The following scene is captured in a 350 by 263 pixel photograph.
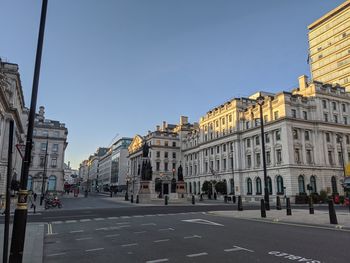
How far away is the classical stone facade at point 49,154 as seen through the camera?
81188 millimetres

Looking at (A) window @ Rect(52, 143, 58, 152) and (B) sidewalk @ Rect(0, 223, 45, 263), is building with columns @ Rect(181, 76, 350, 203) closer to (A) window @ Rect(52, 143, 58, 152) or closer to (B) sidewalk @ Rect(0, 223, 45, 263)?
(A) window @ Rect(52, 143, 58, 152)

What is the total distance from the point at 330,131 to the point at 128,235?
59.0 metres

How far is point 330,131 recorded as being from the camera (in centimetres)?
6034

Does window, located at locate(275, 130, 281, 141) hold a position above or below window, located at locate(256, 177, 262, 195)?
above

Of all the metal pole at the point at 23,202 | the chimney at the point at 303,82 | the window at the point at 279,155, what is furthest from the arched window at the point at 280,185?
the metal pole at the point at 23,202

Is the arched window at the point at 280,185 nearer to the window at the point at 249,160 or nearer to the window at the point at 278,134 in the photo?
the window at the point at 278,134

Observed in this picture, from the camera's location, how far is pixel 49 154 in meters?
84.2

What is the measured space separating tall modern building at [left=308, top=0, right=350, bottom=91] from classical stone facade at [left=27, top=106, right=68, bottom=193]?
79537 millimetres

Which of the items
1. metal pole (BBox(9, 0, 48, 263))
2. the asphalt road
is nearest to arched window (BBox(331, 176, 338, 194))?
the asphalt road

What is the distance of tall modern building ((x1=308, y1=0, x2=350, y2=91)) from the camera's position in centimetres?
7988

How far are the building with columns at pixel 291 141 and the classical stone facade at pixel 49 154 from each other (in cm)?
4728

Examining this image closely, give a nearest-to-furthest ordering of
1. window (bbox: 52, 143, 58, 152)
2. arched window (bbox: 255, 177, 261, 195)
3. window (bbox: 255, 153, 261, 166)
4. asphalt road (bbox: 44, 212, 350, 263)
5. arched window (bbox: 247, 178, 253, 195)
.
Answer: asphalt road (bbox: 44, 212, 350, 263) → arched window (bbox: 255, 177, 261, 195) → window (bbox: 255, 153, 261, 166) → arched window (bbox: 247, 178, 253, 195) → window (bbox: 52, 143, 58, 152)

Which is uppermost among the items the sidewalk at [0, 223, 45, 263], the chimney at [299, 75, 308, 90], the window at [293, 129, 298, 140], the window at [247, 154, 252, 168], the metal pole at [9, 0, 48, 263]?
the chimney at [299, 75, 308, 90]

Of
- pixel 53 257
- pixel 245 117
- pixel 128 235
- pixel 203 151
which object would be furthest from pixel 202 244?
pixel 203 151
